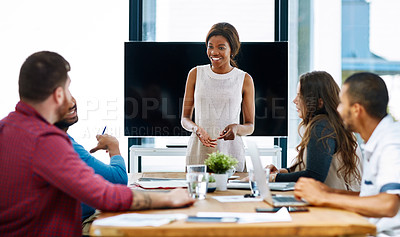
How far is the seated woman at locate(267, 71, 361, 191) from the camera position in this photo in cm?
211

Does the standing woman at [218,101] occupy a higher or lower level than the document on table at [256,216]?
higher

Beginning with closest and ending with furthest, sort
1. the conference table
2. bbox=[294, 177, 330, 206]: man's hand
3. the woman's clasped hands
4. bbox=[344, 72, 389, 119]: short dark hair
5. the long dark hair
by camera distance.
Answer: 1. the conference table
2. bbox=[294, 177, 330, 206]: man's hand
3. bbox=[344, 72, 389, 119]: short dark hair
4. the long dark hair
5. the woman's clasped hands

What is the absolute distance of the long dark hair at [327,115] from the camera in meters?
2.19

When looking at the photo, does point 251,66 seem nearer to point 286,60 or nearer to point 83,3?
point 286,60

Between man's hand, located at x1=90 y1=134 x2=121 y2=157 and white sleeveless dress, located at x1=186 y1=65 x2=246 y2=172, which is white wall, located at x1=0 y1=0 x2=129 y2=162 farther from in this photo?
man's hand, located at x1=90 y1=134 x2=121 y2=157

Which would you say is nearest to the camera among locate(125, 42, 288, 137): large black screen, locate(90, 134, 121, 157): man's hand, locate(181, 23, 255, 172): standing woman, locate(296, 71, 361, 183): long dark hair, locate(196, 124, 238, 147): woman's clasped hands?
locate(296, 71, 361, 183): long dark hair

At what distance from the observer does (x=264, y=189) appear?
175cm

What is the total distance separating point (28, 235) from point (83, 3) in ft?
11.4

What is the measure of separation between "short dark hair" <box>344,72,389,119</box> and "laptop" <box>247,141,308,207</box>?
0.41 metres

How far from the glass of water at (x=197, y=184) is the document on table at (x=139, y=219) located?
14.4 inches

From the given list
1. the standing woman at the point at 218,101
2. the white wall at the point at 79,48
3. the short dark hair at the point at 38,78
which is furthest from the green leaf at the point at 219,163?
the white wall at the point at 79,48

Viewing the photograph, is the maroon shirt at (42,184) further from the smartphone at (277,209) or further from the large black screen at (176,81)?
the large black screen at (176,81)

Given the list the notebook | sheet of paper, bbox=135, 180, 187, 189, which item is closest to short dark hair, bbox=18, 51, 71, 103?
sheet of paper, bbox=135, 180, 187, 189

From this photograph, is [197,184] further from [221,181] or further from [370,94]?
[370,94]
